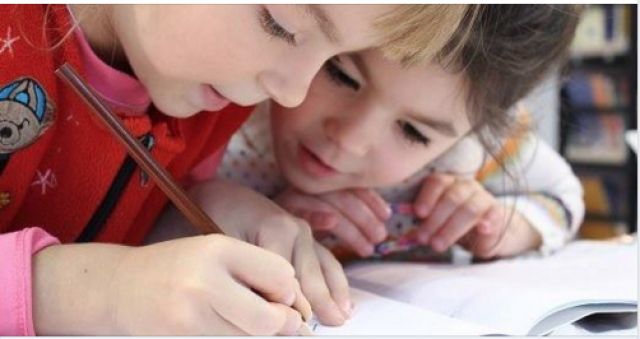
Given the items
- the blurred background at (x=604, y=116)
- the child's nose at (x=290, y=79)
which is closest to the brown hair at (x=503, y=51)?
the child's nose at (x=290, y=79)

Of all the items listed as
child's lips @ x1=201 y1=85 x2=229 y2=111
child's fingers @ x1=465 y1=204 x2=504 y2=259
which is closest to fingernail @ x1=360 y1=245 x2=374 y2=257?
child's fingers @ x1=465 y1=204 x2=504 y2=259

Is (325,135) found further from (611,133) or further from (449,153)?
(611,133)

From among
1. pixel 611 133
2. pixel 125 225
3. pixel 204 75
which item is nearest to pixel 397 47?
pixel 204 75

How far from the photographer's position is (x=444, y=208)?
0.69 m

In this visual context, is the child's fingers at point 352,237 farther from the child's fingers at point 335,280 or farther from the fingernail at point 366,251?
the child's fingers at point 335,280

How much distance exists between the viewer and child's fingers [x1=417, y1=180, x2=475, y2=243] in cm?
69

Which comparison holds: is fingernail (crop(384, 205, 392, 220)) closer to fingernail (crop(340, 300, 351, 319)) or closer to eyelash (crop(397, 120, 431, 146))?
eyelash (crop(397, 120, 431, 146))

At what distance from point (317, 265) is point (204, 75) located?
14 centimetres

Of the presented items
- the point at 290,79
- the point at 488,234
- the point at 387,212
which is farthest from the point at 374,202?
the point at 290,79

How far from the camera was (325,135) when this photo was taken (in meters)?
0.59

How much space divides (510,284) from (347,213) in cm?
16

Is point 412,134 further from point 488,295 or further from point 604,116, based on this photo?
point 604,116

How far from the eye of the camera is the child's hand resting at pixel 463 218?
688 millimetres

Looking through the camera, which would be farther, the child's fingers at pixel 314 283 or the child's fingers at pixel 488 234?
the child's fingers at pixel 488 234
